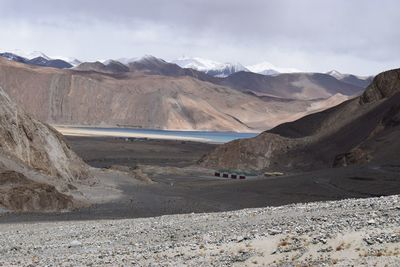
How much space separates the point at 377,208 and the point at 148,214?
49.6 ft

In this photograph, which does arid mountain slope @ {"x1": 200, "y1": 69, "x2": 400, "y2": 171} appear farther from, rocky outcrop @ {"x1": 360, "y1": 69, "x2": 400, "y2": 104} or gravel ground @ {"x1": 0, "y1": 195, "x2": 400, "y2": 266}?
gravel ground @ {"x1": 0, "y1": 195, "x2": 400, "y2": 266}

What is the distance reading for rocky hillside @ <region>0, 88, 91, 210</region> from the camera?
26.7 metres

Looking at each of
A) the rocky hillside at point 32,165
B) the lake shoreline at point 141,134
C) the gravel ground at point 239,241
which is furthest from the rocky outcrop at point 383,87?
the gravel ground at point 239,241

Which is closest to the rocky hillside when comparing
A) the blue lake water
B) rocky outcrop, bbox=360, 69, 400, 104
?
rocky outcrop, bbox=360, 69, 400, 104

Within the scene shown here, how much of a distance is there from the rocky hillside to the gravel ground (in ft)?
30.1

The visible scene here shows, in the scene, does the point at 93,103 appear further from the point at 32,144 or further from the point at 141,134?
the point at 32,144

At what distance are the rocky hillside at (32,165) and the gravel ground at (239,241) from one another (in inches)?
362

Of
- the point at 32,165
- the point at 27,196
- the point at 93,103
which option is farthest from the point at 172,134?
the point at 27,196

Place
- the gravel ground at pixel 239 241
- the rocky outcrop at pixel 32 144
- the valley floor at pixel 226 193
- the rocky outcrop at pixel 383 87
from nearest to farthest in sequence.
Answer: the gravel ground at pixel 239 241
the valley floor at pixel 226 193
the rocky outcrop at pixel 32 144
the rocky outcrop at pixel 383 87

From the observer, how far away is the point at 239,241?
11.6 meters

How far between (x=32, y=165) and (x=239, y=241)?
24195 millimetres

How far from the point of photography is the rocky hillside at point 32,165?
26.7 meters

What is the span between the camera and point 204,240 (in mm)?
12586

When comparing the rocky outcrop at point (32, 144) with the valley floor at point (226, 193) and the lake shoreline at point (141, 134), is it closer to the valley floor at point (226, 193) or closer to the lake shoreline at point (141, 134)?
the valley floor at point (226, 193)
